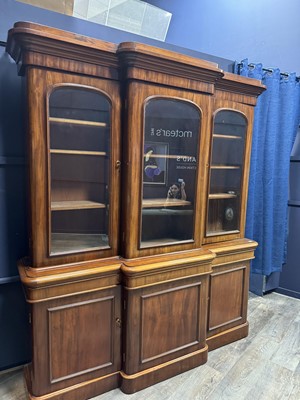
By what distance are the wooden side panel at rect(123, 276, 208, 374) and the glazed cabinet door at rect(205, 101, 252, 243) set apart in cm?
45

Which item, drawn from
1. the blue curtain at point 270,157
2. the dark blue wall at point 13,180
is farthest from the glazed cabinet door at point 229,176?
the dark blue wall at point 13,180

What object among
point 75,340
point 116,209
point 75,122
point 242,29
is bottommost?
point 75,340

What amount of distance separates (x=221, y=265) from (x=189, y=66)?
4.52 ft

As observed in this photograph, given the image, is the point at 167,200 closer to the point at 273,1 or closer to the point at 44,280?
the point at 44,280

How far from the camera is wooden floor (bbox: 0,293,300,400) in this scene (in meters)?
1.83

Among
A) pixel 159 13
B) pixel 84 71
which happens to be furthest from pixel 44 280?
pixel 159 13

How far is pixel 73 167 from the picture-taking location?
1805 millimetres

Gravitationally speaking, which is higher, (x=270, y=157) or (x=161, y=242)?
(x=270, y=157)

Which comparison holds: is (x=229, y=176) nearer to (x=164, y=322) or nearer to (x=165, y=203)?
(x=165, y=203)

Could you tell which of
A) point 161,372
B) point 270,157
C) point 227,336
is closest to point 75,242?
point 161,372

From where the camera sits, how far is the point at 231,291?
231 centimetres

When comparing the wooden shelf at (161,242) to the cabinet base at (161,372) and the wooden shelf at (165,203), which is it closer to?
the wooden shelf at (165,203)

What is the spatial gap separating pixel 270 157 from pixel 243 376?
74.3 inches

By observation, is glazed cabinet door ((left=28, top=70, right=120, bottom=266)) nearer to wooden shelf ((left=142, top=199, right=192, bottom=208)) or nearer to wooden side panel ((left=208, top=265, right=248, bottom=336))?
wooden shelf ((left=142, top=199, right=192, bottom=208))
